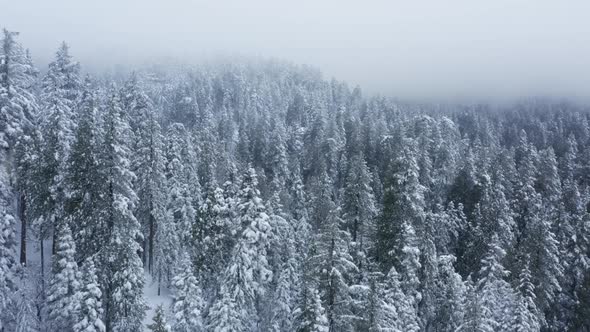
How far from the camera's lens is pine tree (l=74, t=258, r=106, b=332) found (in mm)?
28672

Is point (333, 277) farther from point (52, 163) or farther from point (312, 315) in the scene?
point (52, 163)

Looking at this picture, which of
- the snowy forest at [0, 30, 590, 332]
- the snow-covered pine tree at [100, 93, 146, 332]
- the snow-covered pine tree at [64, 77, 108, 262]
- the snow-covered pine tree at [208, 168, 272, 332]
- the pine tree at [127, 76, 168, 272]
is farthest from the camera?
the pine tree at [127, 76, 168, 272]

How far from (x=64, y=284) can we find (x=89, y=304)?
2.38 m

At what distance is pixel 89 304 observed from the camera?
2883 cm

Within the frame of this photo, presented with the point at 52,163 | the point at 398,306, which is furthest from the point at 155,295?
the point at 398,306

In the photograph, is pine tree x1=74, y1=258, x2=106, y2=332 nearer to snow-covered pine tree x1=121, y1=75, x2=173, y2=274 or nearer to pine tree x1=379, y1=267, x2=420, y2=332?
snow-covered pine tree x1=121, y1=75, x2=173, y2=274

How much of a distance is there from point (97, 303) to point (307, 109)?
92.9 meters

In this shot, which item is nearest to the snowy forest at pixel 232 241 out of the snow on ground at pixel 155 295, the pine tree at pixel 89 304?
the pine tree at pixel 89 304

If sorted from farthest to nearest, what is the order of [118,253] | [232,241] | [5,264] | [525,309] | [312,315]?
1. [232,241]
2. [118,253]
3. [525,309]
4. [5,264]
5. [312,315]

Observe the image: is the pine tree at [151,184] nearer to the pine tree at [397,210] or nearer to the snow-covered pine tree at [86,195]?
the snow-covered pine tree at [86,195]

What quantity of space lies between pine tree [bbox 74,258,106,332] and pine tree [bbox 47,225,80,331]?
40 cm

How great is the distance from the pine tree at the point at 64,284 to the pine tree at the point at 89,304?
1.30 feet

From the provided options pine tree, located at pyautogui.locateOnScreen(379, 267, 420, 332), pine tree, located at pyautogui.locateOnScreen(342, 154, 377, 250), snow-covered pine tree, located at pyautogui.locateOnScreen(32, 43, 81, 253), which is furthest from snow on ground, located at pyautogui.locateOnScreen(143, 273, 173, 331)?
pine tree, located at pyautogui.locateOnScreen(379, 267, 420, 332)

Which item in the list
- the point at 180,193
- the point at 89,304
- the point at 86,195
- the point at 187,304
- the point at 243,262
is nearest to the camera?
the point at 89,304
